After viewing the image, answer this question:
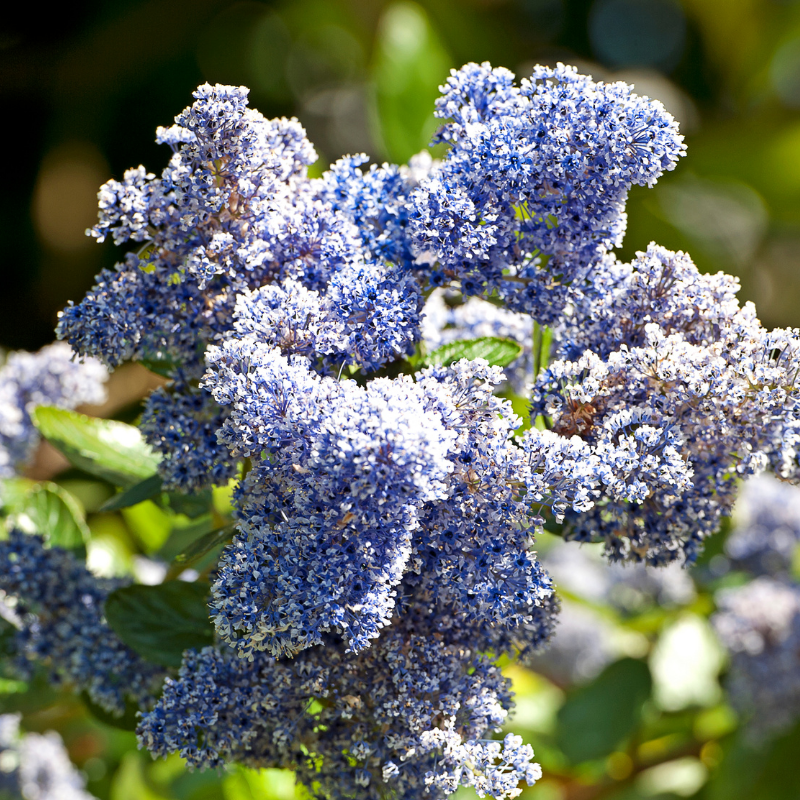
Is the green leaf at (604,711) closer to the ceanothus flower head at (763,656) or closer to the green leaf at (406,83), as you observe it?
the ceanothus flower head at (763,656)

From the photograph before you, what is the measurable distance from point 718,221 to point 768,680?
1609mm

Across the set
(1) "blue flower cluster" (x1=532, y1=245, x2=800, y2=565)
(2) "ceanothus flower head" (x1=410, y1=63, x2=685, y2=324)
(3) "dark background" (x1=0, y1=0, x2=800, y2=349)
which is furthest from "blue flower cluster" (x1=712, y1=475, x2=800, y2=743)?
(3) "dark background" (x1=0, y1=0, x2=800, y2=349)

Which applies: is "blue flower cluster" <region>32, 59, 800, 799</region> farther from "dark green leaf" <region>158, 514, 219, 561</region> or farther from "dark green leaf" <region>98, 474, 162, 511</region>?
→ "dark green leaf" <region>158, 514, 219, 561</region>

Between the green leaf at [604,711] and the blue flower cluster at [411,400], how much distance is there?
0.82m

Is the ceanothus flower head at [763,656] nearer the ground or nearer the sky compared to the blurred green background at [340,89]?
nearer the ground

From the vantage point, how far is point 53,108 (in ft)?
9.91

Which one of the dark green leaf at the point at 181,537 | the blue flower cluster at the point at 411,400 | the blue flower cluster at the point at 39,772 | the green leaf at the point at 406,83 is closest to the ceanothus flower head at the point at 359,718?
the blue flower cluster at the point at 411,400

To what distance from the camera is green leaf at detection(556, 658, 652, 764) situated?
148 cm

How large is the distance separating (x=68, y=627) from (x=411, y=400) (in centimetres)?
58

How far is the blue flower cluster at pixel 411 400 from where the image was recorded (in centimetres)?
62

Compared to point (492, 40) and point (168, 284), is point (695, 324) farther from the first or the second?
point (492, 40)

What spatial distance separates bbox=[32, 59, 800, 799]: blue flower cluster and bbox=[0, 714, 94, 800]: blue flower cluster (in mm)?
761

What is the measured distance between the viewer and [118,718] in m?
0.95

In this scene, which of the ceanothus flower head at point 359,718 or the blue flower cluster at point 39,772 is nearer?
the ceanothus flower head at point 359,718
